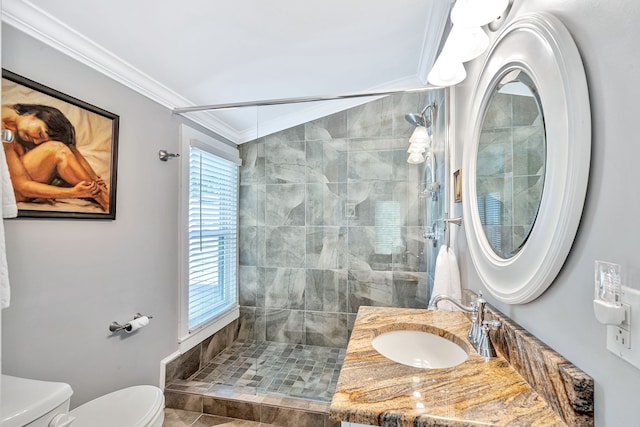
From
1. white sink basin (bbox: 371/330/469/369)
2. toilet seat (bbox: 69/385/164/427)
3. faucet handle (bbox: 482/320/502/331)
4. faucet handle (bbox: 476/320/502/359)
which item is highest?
faucet handle (bbox: 482/320/502/331)

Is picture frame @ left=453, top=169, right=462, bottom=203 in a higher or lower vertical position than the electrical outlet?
higher

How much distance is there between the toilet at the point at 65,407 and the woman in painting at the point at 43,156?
777 mm

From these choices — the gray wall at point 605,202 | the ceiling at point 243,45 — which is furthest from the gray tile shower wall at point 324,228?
the gray wall at point 605,202

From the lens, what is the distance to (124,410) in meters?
1.47

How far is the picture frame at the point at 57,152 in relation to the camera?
1.32 meters

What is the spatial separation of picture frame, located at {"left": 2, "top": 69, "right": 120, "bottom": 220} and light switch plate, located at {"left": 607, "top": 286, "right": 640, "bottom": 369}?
201 centimetres

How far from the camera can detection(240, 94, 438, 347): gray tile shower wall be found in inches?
97.3

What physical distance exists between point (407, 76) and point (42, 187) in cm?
263

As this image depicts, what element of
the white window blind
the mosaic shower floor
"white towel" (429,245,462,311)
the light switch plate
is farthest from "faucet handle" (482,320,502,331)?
the white window blind

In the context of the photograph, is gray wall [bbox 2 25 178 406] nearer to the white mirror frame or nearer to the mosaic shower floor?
the mosaic shower floor

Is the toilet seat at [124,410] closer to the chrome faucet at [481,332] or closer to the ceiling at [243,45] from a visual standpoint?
the chrome faucet at [481,332]

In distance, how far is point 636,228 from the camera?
0.52 m

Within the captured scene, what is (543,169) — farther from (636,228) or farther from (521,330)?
(521,330)

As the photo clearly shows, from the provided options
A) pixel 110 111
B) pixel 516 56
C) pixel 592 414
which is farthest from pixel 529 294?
pixel 110 111
